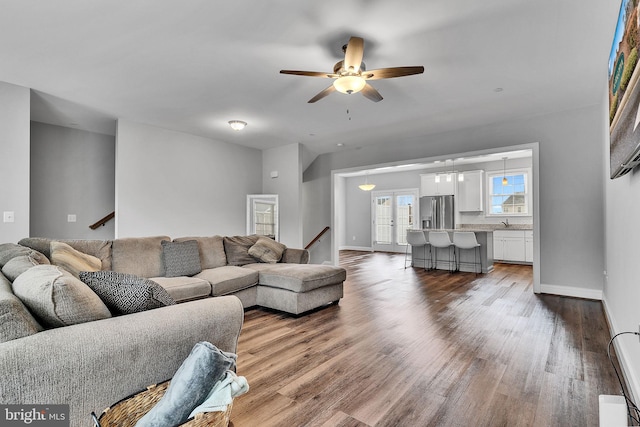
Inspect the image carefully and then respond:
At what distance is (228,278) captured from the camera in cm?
351

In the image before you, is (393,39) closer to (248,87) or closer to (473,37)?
(473,37)

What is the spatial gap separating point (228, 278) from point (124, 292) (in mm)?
2067

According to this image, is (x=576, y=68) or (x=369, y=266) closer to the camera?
(x=576, y=68)

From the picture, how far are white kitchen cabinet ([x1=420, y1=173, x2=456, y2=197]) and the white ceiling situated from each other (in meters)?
3.96

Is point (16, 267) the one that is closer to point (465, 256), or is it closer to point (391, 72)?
point (391, 72)

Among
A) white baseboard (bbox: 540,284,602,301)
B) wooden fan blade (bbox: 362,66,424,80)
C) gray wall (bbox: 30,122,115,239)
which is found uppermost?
wooden fan blade (bbox: 362,66,424,80)

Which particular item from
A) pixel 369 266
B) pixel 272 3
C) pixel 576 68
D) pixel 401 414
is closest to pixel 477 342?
pixel 401 414

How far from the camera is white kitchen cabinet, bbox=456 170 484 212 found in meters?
8.38

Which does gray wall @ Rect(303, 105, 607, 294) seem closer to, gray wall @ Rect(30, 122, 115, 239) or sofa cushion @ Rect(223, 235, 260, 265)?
sofa cushion @ Rect(223, 235, 260, 265)

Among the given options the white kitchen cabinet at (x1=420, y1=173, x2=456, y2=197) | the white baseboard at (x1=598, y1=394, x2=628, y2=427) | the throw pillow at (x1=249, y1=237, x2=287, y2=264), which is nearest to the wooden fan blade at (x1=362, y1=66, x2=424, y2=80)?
the white baseboard at (x1=598, y1=394, x2=628, y2=427)

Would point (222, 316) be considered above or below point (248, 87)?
below

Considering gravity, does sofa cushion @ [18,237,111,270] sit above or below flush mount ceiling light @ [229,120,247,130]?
below

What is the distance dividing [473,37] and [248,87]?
2378mm

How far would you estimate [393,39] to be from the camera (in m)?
2.77
